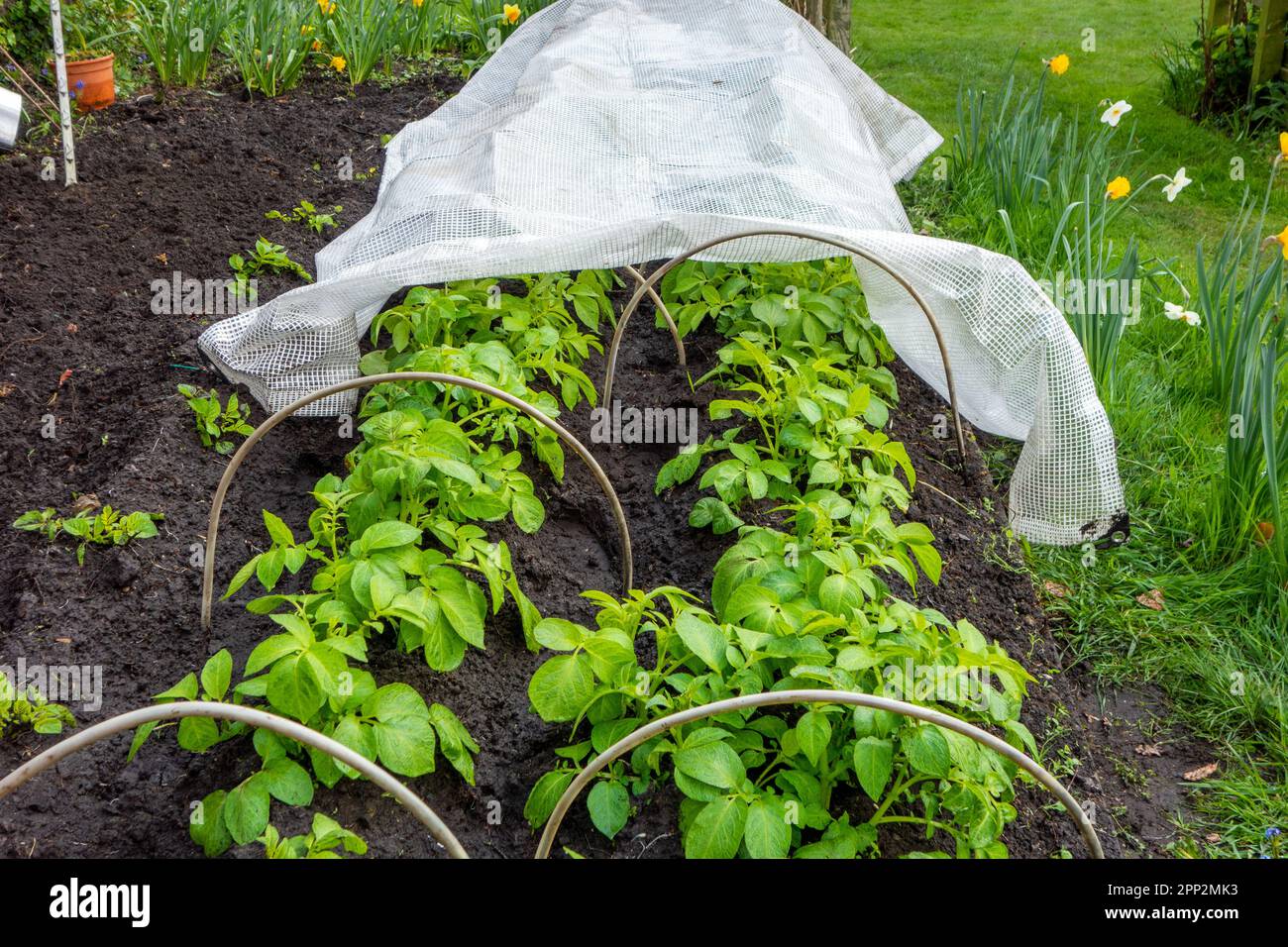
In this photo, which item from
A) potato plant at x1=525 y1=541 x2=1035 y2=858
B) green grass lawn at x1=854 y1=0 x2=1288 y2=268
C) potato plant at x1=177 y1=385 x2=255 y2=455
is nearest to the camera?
potato plant at x1=525 y1=541 x2=1035 y2=858

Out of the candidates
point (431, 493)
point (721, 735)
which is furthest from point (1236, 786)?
point (431, 493)

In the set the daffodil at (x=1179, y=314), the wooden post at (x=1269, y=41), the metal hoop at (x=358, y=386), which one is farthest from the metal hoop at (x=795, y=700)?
the wooden post at (x=1269, y=41)

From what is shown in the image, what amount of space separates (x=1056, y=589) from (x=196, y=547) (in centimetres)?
206

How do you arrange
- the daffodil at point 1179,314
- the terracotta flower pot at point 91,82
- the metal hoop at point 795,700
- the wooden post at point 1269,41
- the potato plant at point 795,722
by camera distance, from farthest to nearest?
the wooden post at point 1269,41 → the terracotta flower pot at point 91,82 → the daffodil at point 1179,314 → the potato plant at point 795,722 → the metal hoop at point 795,700

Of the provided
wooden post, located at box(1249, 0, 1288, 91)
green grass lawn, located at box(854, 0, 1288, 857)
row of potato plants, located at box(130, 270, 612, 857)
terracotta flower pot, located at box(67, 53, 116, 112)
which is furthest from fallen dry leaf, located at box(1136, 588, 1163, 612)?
terracotta flower pot, located at box(67, 53, 116, 112)

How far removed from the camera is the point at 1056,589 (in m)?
2.63

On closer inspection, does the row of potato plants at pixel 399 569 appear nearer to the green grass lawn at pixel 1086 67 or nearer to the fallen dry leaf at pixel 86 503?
the fallen dry leaf at pixel 86 503

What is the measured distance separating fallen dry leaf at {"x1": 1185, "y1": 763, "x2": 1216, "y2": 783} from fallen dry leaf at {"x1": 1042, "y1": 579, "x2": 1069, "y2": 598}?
0.53m

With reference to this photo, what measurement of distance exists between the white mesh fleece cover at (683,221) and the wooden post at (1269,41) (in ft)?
8.00

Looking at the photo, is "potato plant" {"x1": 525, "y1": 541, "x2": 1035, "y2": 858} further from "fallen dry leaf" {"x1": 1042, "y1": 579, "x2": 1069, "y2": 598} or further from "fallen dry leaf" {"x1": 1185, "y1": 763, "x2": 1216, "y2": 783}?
"fallen dry leaf" {"x1": 1042, "y1": 579, "x2": 1069, "y2": 598}

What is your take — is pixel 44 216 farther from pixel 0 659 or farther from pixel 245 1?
pixel 0 659

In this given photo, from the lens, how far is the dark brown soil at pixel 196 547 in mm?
1875

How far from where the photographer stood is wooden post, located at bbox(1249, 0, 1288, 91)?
4930mm

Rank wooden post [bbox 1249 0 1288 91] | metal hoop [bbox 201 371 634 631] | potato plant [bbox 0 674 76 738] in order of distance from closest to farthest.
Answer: metal hoop [bbox 201 371 634 631] < potato plant [bbox 0 674 76 738] < wooden post [bbox 1249 0 1288 91]
